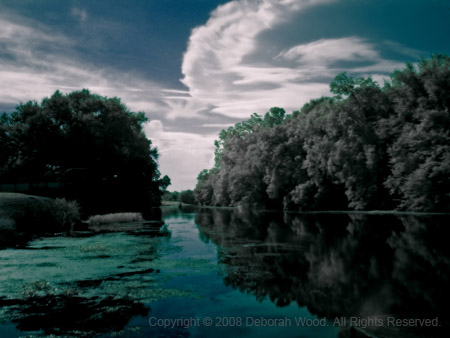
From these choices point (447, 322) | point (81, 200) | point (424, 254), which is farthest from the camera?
point (81, 200)

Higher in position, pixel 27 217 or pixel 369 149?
pixel 369 149

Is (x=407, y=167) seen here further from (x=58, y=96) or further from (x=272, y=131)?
(x=58, y=96)

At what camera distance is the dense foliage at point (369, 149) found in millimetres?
31484

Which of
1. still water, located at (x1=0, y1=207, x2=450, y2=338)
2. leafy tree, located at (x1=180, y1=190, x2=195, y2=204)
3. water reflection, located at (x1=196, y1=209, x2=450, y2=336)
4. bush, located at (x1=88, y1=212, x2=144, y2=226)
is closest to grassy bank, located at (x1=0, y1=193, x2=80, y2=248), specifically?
bush, located at (x1=88, y1=212, x2=144, y2=226)

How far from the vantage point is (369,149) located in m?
37.5

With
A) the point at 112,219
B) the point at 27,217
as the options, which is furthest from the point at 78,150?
the point at 27,217

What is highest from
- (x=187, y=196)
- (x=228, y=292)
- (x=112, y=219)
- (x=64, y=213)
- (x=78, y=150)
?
(x=78, y=150)

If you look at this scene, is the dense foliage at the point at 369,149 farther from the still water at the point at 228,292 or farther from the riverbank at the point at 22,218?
the riverbank at the point at 22,218

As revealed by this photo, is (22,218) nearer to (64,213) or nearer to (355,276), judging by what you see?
(64,213)

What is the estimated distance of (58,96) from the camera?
46.7 metres

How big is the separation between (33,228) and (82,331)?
64.4ft

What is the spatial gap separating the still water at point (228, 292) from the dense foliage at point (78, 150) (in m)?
32.3

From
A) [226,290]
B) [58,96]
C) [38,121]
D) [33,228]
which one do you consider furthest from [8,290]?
[58,96]

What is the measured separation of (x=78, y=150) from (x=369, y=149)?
36.4 metres
